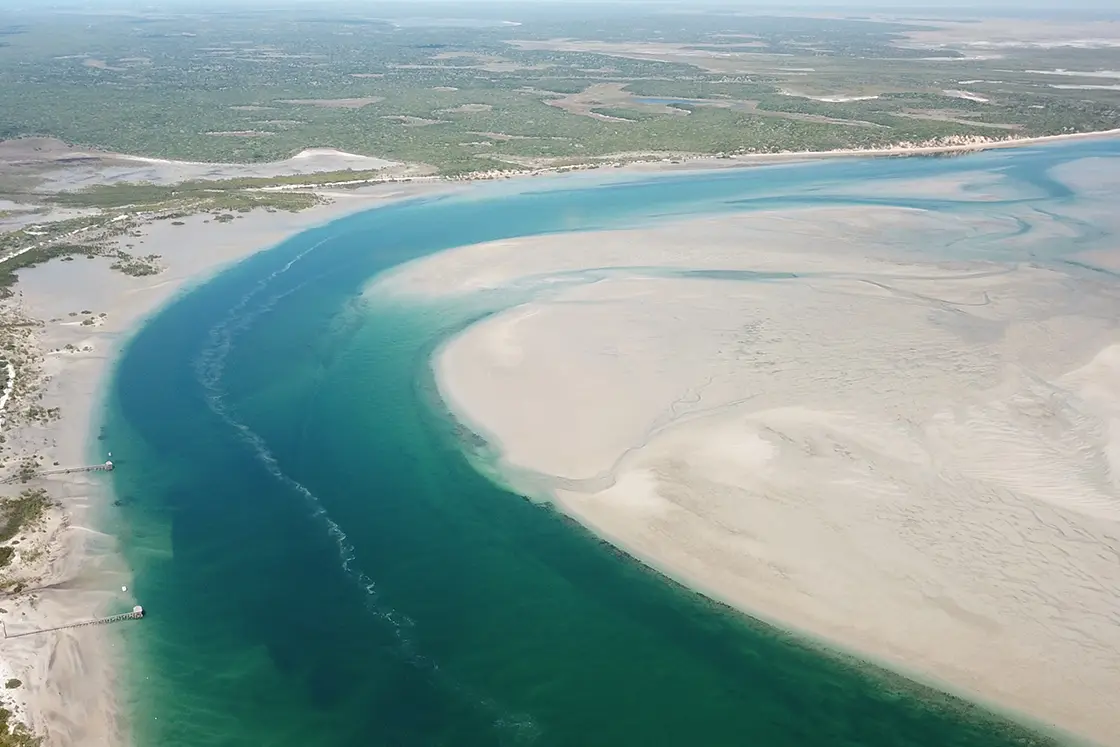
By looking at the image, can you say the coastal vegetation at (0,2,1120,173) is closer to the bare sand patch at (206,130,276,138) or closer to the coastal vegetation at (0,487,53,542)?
the bare sand patch at (206,130,276,138)

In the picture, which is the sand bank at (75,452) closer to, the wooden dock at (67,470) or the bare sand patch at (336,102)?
the wooden dock at (67,470)

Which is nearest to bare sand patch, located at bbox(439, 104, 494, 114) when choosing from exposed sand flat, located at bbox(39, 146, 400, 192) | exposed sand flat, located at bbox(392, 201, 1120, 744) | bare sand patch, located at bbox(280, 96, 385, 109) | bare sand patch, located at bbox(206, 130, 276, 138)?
bare sand patch, located at bbox(280, 96, 385, 109)

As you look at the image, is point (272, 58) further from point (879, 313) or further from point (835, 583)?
point (835, 583)

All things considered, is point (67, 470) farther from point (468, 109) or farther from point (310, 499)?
point (468, 109)

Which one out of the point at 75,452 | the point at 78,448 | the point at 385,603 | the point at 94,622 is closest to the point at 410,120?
the point at 78,448

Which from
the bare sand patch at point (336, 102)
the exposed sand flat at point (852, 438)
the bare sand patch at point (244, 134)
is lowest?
the exposed sand flat at point (852, 438)

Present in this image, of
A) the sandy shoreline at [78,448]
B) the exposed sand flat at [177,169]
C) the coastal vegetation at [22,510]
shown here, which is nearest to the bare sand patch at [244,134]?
the exposed sand flat at [177,169]
